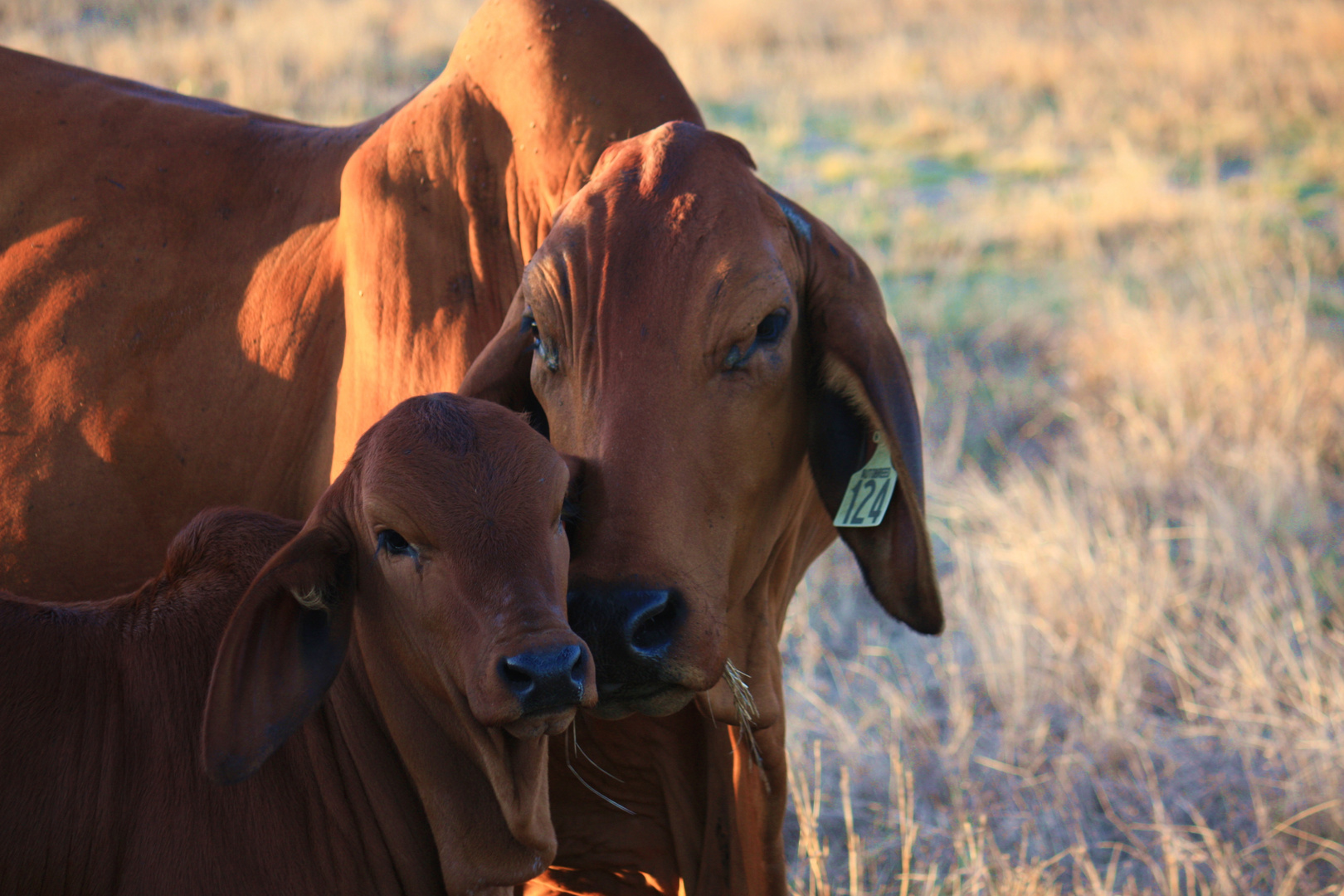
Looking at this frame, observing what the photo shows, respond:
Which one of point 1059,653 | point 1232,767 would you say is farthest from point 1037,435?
point 1232,767

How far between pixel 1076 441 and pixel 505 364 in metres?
4.76

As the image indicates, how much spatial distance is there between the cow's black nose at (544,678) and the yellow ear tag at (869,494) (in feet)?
3.54

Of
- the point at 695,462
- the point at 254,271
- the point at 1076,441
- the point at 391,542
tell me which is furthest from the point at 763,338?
the point at 1076,441

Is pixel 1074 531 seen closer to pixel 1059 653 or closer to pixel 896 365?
pixel 1059 653

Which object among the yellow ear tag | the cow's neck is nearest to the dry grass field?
the yellow ear tag

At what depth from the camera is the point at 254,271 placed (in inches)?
136

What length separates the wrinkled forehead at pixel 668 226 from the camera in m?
2.56

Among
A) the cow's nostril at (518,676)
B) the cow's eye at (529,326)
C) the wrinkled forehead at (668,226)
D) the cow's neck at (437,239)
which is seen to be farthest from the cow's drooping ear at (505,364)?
the cow's nostril at (518,676)

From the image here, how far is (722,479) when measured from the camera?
2.60m

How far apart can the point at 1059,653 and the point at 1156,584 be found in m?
0.59

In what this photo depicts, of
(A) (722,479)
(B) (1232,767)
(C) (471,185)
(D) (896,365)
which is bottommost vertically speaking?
(B) (1232,767)

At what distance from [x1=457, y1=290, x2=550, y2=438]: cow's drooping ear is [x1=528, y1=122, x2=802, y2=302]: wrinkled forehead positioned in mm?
135

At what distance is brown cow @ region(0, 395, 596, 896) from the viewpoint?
206 cm

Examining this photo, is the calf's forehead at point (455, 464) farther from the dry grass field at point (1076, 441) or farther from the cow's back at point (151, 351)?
the dry grass field at point (1076, 441)
